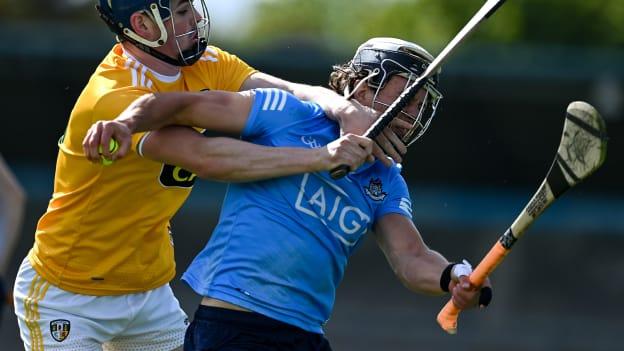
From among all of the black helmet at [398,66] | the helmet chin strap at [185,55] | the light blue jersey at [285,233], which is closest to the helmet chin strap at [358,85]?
the black helmet at [398,66]

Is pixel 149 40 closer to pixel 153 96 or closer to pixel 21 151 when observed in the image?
pixel 153 96

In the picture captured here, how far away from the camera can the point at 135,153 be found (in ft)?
15.1

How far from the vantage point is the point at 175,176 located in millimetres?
4762

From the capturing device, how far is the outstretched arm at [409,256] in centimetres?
447

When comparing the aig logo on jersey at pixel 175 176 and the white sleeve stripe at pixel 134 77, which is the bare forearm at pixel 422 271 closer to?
the aig logo on jersey at pixel 175 176

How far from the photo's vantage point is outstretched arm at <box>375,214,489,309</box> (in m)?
4.47

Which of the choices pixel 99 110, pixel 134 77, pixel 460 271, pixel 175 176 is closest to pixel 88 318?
pixel 175 176

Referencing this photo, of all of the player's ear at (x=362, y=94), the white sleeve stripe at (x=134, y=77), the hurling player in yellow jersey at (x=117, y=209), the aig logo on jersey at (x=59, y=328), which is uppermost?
the player's ear at (x=362, y=94)

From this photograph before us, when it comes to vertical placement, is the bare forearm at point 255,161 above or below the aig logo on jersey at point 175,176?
above

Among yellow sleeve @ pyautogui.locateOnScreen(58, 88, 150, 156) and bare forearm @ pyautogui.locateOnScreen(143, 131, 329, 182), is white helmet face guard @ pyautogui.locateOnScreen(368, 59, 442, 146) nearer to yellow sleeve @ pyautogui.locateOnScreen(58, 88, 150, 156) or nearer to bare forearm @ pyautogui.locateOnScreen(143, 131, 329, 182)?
bare forearm @ pyautogui.locateOnScreen(143, 131, 329, 182)

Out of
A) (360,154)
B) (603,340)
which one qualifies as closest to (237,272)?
(360,154)

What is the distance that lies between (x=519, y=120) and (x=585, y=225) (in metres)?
1.56

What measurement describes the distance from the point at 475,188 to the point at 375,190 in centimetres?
928

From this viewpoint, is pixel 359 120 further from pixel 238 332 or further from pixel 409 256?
pixel 238 332
